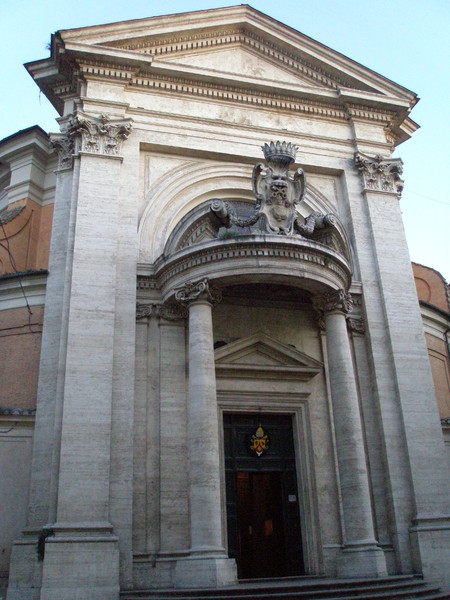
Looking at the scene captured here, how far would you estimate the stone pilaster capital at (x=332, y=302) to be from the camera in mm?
13164

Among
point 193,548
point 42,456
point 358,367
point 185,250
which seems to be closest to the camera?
point 193,548

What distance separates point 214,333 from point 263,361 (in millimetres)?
1268

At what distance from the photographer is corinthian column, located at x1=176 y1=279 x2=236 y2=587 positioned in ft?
34.0

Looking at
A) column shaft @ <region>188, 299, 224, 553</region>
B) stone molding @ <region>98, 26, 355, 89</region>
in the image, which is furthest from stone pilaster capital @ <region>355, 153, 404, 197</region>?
column shaft @ <region>188, 299, 224, 553</region>

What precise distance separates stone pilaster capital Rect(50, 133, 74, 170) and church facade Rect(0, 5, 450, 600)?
52mm

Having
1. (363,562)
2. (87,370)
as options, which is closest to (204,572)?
(363,562)

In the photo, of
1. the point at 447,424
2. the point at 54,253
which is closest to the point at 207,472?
the point at 54,253

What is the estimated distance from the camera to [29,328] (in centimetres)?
1321

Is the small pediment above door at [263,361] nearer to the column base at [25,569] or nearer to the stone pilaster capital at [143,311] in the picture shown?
the stone pilaster capital at [143,311]

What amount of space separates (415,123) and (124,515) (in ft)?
44.7

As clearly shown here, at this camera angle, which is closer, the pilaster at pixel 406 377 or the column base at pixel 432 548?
the column base at pixel 432 548

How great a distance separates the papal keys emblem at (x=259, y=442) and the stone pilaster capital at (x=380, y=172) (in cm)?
699

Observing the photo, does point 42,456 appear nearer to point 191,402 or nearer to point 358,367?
point 191,402

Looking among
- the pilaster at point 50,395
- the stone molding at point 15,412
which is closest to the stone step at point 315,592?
the pilaster at point 50,395
